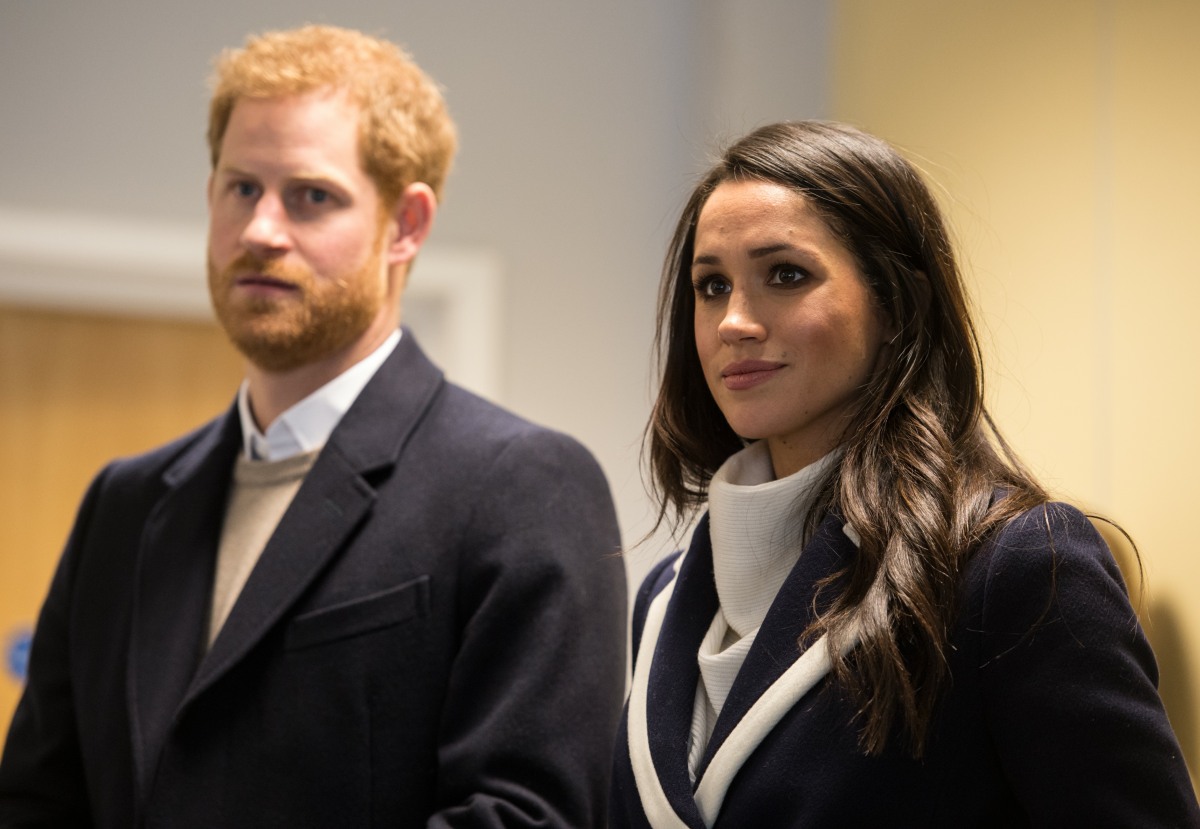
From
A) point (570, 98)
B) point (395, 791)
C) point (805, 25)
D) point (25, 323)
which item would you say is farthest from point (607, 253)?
point (395, 791)

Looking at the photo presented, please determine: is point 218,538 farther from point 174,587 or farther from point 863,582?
point 863,582

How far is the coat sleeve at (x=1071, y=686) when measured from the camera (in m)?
0.91

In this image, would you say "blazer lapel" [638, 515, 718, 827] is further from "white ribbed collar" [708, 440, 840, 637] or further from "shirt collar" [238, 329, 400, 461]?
"shirt collar" [238, 329, 400, 461]

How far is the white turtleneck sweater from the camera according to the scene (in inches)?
43.2

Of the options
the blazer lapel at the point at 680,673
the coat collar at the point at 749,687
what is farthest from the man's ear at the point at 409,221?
the coat collar at the point at 749,687

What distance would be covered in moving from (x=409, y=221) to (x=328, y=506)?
0.42 meters

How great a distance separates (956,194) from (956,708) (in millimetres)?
1284

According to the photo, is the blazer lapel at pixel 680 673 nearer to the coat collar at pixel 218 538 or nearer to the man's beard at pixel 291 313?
the coat collar at pixel 218 538

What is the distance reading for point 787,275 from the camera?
109cm

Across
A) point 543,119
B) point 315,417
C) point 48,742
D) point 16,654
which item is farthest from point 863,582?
point 16,654

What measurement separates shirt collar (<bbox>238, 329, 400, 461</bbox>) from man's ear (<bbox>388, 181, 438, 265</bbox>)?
0.45 ft

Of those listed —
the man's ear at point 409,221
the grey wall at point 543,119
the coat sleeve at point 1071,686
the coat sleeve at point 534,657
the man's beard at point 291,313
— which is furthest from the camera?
the grey wall at point 543,119

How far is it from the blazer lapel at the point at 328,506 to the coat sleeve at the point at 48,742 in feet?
1.01

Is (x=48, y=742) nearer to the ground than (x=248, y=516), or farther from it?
nearer to the ground
